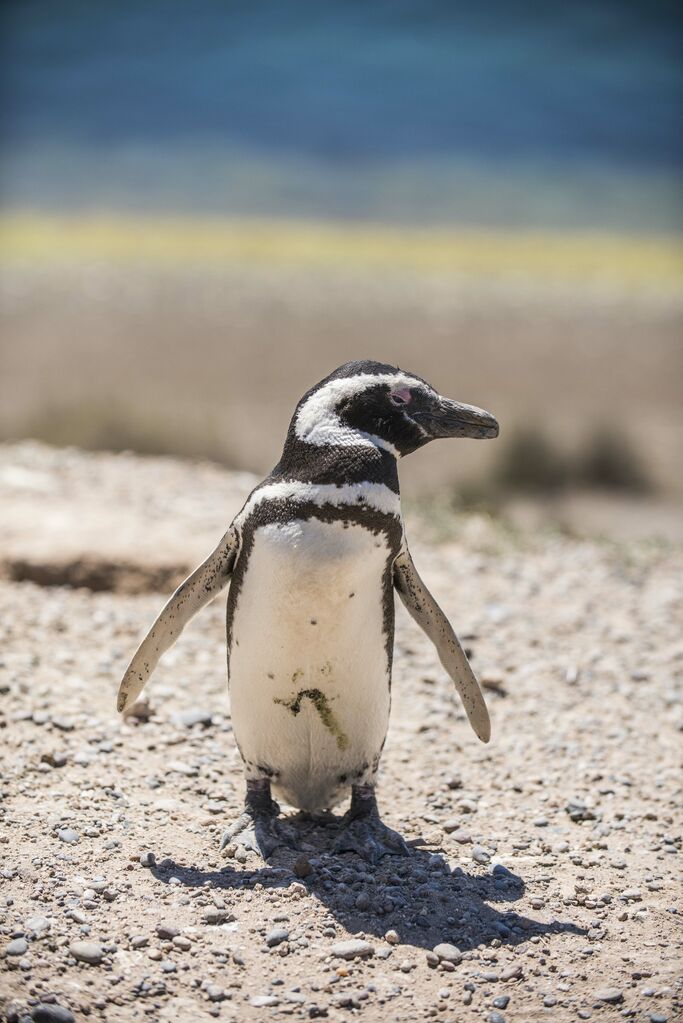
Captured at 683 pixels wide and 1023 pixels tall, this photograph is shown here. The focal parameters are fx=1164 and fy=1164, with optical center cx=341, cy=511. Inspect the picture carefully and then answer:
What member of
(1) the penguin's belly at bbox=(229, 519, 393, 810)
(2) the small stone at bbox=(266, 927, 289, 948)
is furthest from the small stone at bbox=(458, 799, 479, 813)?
(2) the small stone at bbox=(266, 927, 289, 948)

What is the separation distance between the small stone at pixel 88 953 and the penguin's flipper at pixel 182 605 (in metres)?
0.82

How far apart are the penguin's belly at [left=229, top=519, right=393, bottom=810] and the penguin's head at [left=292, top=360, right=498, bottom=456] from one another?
260mm

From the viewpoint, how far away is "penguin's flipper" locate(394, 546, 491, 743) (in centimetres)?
347

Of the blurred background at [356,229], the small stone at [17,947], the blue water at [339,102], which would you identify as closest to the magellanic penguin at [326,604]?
the small stone at [17,947]

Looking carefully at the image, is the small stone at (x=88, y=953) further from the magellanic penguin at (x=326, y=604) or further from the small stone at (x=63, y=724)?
the small stone at (x=63, y=724)

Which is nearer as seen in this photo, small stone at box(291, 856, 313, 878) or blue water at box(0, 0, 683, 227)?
small stone at box(291, 856, 313, 878)

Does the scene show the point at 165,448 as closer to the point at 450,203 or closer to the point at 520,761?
the point at 520,761

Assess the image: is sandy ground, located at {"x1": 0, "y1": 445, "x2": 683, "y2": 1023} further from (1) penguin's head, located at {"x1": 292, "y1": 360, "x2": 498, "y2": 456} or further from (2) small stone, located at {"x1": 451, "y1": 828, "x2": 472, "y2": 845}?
(1) penguin's head, located at {"x1": 292, "y1": 360, "x2": 498, "y2": 456}

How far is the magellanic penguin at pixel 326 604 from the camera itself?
10.1ft

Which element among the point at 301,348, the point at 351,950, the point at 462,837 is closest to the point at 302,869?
the point at 351,950

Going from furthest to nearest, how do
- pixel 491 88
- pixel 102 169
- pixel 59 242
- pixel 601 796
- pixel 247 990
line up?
pixel 491 88 → pixel 102 169 → pixel 59 242 → pixel 601 796 → pixel 247 990

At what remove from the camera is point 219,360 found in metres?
16.0

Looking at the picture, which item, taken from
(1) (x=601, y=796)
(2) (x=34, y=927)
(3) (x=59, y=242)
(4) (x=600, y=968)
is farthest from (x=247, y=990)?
(3) (x=59, y=242)

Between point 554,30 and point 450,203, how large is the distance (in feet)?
119
